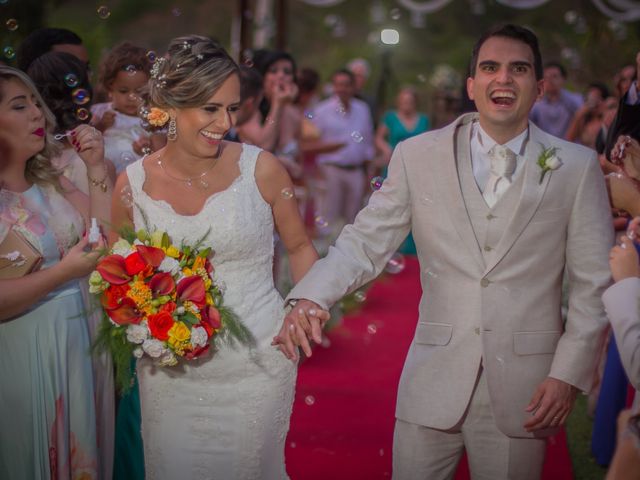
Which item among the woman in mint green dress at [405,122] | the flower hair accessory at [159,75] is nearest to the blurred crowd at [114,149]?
the flower hair accessory at [159,75]

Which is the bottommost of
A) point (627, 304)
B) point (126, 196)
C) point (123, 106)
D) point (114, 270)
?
point (627, 304)

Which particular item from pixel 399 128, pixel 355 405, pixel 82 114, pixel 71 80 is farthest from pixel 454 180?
pixel 399 128

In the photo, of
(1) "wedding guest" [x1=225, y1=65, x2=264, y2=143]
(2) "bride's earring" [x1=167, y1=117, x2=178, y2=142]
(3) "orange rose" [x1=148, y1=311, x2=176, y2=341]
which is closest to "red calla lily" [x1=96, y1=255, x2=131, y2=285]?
(3) "orange rose" [x1=148, y1=311, x2=176, y2=341]

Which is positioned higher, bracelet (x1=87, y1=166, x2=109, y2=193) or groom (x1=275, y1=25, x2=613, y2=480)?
bracelet (x1=87, y1=166, x2=109, y2=193)

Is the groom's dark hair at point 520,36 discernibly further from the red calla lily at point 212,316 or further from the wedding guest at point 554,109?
the wedding guest at point 554,109

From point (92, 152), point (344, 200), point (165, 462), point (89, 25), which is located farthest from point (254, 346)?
point (89, 25)

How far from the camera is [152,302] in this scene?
327 centimetres

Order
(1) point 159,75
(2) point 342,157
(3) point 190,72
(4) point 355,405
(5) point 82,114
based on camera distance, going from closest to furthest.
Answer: (3) point 190,72
(1) point 159,75
(5) point 82,114
(4) point 355,405
(2) point 342,157

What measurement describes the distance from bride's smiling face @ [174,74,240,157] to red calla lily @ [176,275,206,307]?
0.57 meters

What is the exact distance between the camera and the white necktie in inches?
127

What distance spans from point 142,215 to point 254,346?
2.33 feet

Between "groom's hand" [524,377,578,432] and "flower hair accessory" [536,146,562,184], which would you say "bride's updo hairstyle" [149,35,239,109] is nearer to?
"flower hair accessory" [536,146,562,184]

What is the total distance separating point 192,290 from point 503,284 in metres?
1.16

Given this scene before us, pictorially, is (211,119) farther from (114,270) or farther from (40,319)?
(40,319)
